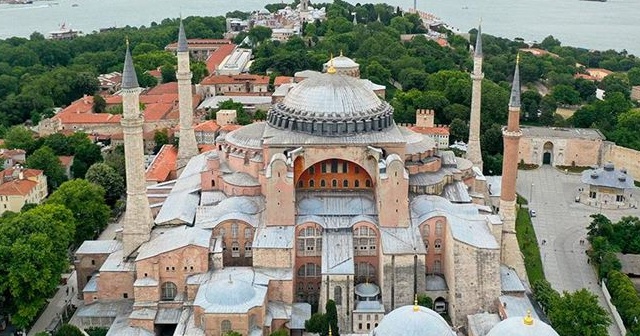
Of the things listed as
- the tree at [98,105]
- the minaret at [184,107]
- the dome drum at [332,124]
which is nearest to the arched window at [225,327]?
the dome drum at [332,124]

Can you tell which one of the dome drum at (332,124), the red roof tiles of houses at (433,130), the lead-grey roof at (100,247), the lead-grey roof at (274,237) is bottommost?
the lead-grey roof at (100,247)

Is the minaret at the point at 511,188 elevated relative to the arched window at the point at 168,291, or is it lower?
elevated

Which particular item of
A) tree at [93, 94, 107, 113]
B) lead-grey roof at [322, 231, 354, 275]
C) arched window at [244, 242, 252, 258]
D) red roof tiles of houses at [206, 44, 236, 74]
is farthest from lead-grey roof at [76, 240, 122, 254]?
red roof tiles of houses at [206, 44, 236, 74]

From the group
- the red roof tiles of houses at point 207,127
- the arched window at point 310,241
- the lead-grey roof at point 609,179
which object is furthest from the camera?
the red roof tiles of houses at point 207,127

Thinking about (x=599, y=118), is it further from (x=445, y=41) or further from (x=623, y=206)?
(x=445, y=41)

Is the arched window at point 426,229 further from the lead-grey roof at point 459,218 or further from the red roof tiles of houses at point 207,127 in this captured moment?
the red roof tiles of houses at point 207,127

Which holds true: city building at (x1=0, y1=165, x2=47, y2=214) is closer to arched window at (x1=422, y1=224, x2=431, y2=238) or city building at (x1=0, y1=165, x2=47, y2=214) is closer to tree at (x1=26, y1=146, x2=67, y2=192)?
tree at (x1=26, y1=146, x2=67, y2=192)

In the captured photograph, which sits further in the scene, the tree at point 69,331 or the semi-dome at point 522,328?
the tree at point 69,331
